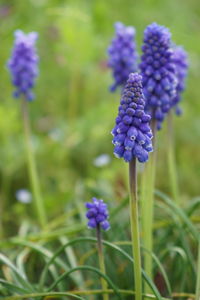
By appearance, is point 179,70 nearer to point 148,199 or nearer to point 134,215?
point 148,199

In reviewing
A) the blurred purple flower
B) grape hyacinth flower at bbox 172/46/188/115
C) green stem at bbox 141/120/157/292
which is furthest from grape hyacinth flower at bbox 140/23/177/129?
the blurred purple flower

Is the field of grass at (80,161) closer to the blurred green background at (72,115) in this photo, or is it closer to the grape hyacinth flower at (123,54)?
the blurred green background at (72,115)

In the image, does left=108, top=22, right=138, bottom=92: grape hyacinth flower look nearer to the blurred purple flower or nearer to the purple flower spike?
the purple flower spike

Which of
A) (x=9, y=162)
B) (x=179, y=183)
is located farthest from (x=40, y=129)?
(x=179, y=183)

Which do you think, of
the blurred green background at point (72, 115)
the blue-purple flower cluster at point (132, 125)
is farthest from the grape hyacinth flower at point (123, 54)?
the blue-purple flower cluster at point (132, 125)

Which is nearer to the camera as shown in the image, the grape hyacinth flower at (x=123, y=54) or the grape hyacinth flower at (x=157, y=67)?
the grape hyacinth flower at (x=157, y=67)
